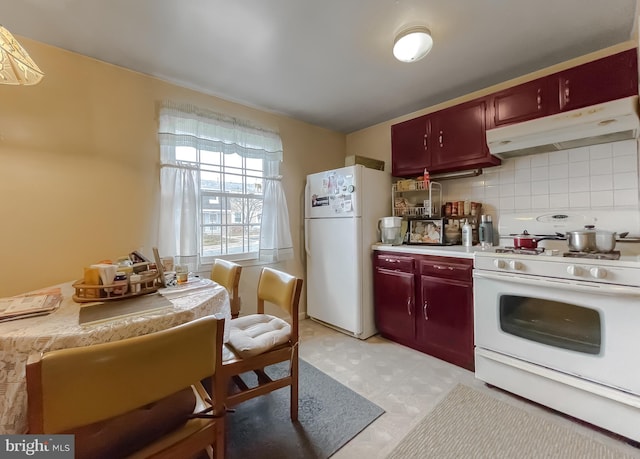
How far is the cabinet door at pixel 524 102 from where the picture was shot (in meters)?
1.97

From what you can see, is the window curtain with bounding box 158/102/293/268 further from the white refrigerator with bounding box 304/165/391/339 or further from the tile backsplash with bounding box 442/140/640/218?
the tile backsplash with bounding box 442/140/640/218

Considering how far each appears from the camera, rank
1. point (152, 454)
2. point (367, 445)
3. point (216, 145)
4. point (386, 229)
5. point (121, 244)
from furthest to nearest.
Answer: point (386, 229) < point (216, 145) < point (121, 244) < point (367, 445) < point (152, 454)

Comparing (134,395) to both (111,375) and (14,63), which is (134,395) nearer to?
(111,375)

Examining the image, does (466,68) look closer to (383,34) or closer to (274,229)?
(383,34)

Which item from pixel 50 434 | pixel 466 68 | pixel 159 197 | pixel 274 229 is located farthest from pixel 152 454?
pixel 466 68

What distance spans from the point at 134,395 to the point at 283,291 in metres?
0.97

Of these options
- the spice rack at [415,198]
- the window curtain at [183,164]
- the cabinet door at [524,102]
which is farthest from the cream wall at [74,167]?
the cabinet door at [524,102]

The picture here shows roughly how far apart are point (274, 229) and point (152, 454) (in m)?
2.23

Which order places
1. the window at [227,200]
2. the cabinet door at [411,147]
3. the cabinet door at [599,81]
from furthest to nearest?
the cabinet door at [411,147] → the window at [227,200] → the cabinet door at [599,81]

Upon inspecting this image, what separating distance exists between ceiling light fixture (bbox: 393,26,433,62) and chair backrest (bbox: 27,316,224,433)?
6.35ft

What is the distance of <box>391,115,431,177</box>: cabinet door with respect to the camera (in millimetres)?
2658

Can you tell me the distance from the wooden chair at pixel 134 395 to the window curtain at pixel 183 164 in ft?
5.09

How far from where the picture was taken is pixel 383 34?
180cm

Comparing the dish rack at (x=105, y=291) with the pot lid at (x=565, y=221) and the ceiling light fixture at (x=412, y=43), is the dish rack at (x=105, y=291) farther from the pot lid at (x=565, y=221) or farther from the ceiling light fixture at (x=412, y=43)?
the pot lid at (x=565, y=221)
